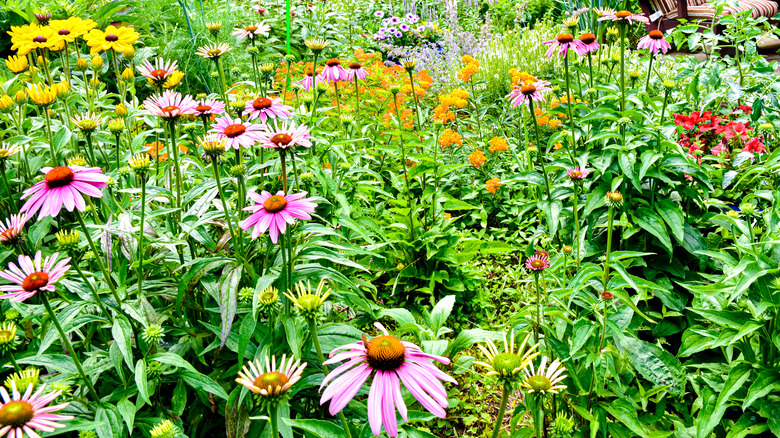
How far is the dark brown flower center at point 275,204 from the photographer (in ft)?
3.53

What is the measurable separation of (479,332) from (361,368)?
69cm

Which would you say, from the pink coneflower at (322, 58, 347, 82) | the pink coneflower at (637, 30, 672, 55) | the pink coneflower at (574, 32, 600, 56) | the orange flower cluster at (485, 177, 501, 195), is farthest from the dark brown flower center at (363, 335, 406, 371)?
the orange flower cluster at (485, 177, 501, 195)

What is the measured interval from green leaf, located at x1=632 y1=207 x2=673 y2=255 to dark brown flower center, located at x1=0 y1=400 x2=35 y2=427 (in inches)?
70.3

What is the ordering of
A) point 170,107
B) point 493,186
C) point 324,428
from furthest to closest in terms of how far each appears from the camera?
point 493,186, point 170,107, point 324,428

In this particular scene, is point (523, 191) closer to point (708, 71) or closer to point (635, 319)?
point (708, 71)

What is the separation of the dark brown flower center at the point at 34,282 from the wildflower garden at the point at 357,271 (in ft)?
0.05

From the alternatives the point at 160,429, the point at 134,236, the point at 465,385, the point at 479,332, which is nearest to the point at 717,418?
the point at 479,332

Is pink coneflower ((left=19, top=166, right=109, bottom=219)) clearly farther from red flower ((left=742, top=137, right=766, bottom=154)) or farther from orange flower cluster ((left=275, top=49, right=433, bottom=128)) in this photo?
red flower ((left=742, top=137, right=766, bottom=154))

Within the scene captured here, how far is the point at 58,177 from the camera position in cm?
110

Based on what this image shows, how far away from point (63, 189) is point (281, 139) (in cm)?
49

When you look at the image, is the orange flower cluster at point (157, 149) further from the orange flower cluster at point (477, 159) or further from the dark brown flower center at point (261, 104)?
the orange flower cluster at point (477, 159)

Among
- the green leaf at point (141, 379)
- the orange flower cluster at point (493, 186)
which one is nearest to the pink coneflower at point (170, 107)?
the green leaf at point (141, 379)

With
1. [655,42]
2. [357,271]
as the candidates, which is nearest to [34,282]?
[357,271]

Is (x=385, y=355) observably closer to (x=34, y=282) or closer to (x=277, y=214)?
(x=277, y=214)
